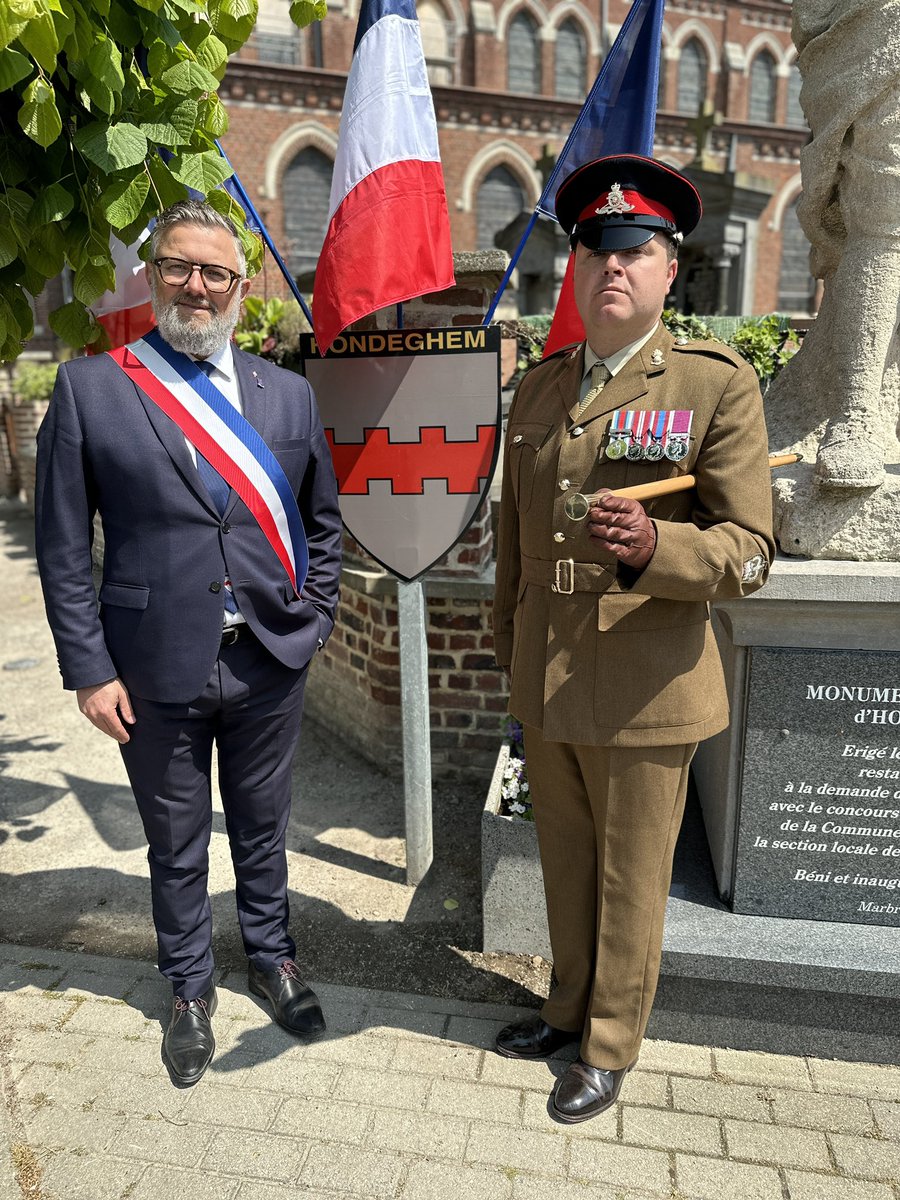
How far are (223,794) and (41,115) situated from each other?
1.83m

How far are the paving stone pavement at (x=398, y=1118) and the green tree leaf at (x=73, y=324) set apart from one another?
208 cm

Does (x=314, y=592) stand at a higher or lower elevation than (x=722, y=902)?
higher

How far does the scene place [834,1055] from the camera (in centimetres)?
243

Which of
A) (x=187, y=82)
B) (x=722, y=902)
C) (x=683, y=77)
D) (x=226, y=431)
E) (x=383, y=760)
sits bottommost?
(x=383, y=760)

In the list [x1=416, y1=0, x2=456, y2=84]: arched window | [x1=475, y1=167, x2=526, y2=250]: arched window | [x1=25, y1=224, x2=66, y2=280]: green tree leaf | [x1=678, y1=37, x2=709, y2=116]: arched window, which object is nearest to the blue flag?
[x1=25, y1=224, x2=66, y2=280]: green tree leaf

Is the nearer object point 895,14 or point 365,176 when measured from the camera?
point 895,14

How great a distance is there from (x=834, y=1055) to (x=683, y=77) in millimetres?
29959

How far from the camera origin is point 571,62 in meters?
24.5

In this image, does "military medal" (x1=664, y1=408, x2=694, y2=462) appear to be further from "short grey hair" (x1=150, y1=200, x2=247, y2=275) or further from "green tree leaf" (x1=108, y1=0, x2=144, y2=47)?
"green tree leaf" (x1=108, y1=0, x2=144, y2=47)

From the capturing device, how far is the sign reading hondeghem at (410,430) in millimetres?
2895

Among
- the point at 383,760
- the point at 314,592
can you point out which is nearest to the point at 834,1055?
the point at 314,592

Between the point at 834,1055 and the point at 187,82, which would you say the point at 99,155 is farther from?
the point at 834,1055

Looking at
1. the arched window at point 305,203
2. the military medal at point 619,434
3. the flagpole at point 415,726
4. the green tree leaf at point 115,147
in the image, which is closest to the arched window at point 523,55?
the arched window at point 305,203

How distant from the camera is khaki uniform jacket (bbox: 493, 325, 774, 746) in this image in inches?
73.3
